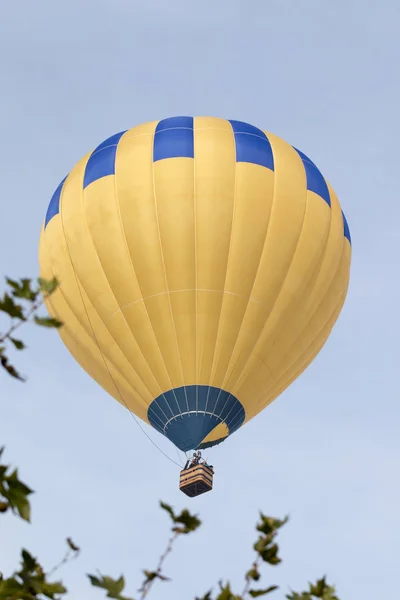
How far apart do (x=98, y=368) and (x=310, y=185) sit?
6102 millimetres

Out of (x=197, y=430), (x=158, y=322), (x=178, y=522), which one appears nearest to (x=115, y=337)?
(x=158, y=322)

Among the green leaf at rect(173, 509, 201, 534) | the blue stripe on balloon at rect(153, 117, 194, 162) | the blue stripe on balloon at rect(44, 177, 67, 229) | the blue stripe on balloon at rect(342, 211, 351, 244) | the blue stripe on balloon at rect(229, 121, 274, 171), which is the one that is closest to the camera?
the green leaf at rect(173, 509, 201, 534)

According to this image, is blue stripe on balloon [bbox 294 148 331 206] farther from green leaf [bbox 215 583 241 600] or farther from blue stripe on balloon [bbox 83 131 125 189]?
green leaf [bbox 215 583 241 600]

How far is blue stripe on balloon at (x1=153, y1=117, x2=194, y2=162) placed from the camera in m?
21.9

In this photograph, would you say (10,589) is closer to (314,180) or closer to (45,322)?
(45,322)

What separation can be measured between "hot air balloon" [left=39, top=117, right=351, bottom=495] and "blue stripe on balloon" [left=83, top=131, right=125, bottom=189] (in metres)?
0.05

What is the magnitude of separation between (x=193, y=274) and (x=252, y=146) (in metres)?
3.41

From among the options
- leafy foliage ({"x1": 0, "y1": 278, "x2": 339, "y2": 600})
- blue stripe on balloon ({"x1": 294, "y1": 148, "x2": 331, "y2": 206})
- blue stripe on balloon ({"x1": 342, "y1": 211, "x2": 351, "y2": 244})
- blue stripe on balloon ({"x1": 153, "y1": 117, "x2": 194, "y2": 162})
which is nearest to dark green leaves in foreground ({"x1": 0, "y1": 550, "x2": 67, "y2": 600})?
leafy foliage ({"x1": 0, "y1": 278, "x2": 339, "y2": 600})

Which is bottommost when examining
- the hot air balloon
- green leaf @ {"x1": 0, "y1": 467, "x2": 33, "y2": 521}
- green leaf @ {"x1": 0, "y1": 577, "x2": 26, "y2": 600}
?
green leaf @ {"x1": 0, "y1": 577, "x2": 26, "y2": 600}

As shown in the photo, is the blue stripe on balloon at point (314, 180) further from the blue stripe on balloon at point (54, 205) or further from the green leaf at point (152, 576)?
the green leaf at point (152, 576)

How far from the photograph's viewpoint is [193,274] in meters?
21.0

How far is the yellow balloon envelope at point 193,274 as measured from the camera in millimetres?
20938

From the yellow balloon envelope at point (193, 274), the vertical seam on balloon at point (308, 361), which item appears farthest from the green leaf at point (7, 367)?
the vertical seam on balloon at point (308, 361)

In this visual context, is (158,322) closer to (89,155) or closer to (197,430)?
(197,430)
